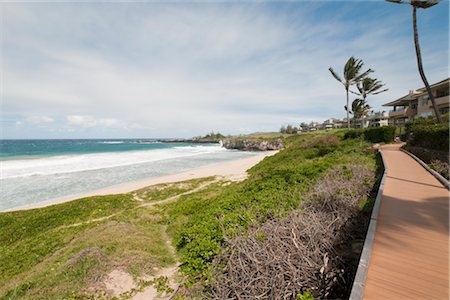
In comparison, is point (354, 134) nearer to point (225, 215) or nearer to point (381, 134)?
point (381, 134)

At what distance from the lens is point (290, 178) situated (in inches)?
405

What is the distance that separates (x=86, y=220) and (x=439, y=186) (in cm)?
1568

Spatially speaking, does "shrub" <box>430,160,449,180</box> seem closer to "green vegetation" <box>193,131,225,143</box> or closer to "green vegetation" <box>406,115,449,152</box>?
"green vegetation" <box>406,115,449,152</box>

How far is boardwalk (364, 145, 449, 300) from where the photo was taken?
3178 millimetres

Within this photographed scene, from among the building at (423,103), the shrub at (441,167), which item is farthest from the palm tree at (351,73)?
the shrub at (441,167)

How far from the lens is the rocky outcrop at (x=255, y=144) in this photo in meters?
62.1

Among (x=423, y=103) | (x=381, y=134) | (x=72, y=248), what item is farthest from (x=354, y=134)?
(x=72, y=248)

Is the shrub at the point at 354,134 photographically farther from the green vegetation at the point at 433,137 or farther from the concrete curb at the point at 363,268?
the concrete curb at the point at 363,268

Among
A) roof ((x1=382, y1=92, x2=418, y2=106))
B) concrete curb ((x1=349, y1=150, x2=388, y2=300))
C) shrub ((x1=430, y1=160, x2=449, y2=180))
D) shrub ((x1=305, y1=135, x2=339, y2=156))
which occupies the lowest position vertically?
concrete curb ((x1=349, y1=150, x2=388, y2=300))

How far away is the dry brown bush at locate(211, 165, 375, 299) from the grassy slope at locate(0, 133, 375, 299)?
78 centimetres

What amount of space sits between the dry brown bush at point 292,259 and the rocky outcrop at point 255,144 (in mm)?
57353

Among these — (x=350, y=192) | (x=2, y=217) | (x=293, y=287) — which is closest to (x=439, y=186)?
(x=350, y=192)

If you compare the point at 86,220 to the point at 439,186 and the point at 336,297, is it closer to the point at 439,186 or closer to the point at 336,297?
the point at 336,297

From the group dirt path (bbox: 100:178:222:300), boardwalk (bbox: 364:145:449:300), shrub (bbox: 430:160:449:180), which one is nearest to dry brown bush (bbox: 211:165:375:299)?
boardwalk (bbox: 364:145:449:300)
